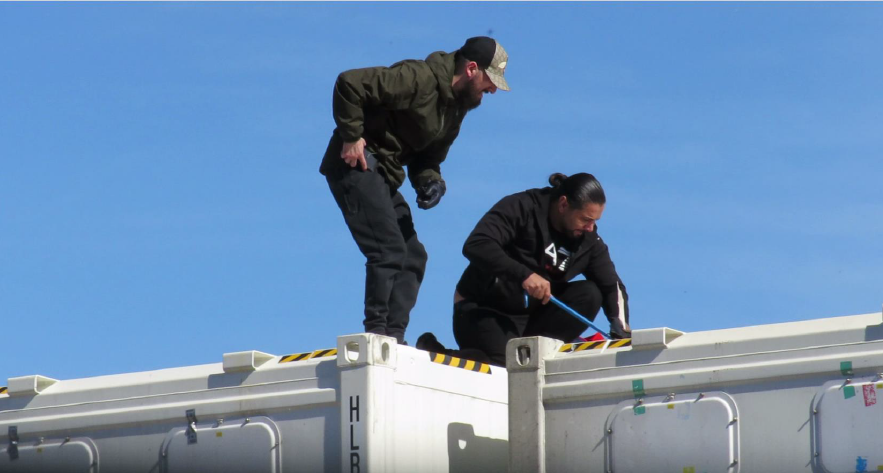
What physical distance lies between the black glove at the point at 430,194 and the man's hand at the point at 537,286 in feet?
2.13

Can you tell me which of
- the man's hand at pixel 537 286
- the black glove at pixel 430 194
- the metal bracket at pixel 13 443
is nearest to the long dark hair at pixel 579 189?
the man's hand at pixel 537 286

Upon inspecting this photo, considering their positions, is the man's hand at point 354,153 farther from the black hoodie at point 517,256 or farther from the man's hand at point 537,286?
the man's hand at point 537,286

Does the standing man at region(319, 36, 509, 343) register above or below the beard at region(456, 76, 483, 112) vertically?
below

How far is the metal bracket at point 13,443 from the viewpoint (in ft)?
17.6

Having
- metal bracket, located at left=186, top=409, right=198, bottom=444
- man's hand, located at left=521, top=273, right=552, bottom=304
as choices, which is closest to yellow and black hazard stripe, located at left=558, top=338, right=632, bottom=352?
man's hand, located at left=521, top=273, right=552, bottom=304

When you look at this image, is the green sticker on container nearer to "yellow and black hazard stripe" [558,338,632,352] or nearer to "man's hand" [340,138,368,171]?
"yellow and black hazard stripe" [558,338,632,352]

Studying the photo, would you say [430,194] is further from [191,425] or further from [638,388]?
[638,388]

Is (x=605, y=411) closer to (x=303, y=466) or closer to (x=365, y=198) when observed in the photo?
(x=303, y=466)

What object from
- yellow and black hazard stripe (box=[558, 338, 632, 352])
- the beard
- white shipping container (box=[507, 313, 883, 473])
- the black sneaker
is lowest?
white shipping container (box=[507, 313, 883, 473])

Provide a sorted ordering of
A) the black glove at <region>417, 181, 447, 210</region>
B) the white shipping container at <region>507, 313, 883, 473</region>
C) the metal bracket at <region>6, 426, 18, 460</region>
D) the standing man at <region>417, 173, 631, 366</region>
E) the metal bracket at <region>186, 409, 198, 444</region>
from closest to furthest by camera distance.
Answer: the white shipping container at <region>507, 313, 883, 473</region> < the metal bracket at <region>186, 409, 198, 444</region> < the metal bracket at <region>6, 426, 18, 460</region> < the standing man at <region>417, 173, 631, 366</region> < the black glove at <region>417, 181, 447, 210</region>

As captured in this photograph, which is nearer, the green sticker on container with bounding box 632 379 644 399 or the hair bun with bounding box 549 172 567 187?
the green sticker on container with bounding box 632 379 644 399

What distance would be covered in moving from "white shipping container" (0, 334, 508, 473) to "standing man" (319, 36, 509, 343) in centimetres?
68

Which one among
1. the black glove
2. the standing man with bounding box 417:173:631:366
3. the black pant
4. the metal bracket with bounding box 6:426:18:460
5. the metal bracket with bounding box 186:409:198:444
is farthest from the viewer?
the black glove

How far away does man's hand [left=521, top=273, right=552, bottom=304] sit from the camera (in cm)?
573
